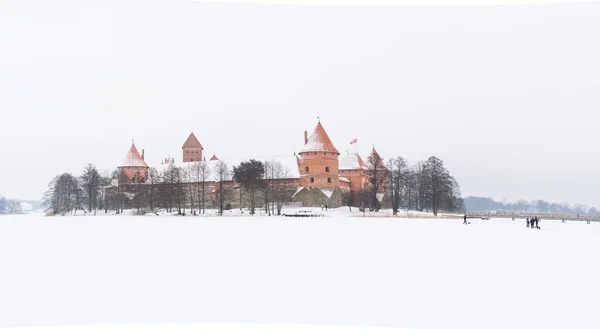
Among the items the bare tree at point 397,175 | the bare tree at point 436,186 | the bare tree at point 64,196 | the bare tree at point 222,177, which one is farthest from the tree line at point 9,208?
the bare tree at point 436,186

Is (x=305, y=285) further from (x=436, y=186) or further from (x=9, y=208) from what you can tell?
(x=9, y=208)

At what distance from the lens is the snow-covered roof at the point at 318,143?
196ft

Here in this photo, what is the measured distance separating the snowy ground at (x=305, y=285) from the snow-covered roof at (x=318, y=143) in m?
42.2

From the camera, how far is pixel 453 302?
10.7 meters

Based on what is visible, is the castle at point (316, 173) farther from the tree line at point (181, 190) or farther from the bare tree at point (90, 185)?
the bare tree at point (90, 185)

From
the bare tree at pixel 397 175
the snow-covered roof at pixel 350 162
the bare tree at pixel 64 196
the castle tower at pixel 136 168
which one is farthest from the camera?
the castle tower at pixel 136 168

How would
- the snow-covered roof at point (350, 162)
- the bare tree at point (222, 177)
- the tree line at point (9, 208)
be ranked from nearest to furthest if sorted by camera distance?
the tree line at point (9, 208), the bare tree at point (222, 177), the snow-covered roof at point (350, 162)

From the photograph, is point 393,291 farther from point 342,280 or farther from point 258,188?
point 258,188

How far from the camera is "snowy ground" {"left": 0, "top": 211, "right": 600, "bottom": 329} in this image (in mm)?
10062

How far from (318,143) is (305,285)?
4904cm

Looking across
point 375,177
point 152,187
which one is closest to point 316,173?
point 375,177

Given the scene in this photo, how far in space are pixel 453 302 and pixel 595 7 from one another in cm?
1666

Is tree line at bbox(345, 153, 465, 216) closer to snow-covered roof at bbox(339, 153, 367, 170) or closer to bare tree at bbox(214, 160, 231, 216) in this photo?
snow-covered roof at bbox(339, 153, 367, 170)

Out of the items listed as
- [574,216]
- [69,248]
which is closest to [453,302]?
[69,248]
